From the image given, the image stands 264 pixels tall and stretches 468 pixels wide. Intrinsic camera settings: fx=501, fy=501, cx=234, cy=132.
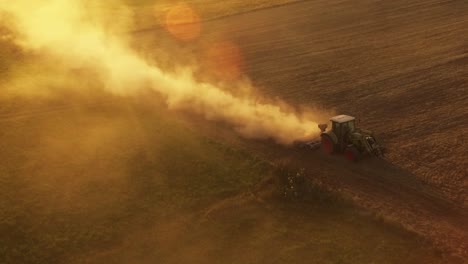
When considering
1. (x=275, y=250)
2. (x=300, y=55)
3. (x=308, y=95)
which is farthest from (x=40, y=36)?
(x=275, y=250)

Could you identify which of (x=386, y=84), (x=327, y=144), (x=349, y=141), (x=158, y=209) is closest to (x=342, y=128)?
(x=349, y=141)

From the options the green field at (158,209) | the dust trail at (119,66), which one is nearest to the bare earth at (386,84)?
the green field at (158,209)

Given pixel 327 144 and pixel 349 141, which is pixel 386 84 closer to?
pixel 349 141

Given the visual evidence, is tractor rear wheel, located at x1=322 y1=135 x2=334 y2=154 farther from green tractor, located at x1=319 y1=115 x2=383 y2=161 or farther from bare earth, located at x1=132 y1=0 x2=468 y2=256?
bare earth, located at x1=132 y1=0 x2=468 y2=256

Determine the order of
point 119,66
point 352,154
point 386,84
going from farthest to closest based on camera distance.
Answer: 1. point 119,66
2. point 386,84
3. point 352,154

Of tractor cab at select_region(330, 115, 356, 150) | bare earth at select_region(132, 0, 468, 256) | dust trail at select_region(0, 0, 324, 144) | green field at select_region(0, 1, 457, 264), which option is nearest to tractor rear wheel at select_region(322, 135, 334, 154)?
tractor cab at select_region(330, 115, 356, 150)

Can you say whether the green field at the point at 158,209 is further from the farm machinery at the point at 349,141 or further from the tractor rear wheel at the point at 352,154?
the tractor rear wheel at the point at 352,154

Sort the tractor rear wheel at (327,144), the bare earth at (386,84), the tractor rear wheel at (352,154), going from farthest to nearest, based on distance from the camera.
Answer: the tractor rear wheel at (327,144) < the tractor rear wheel at (352,154) < the bare earth at (386,84)
